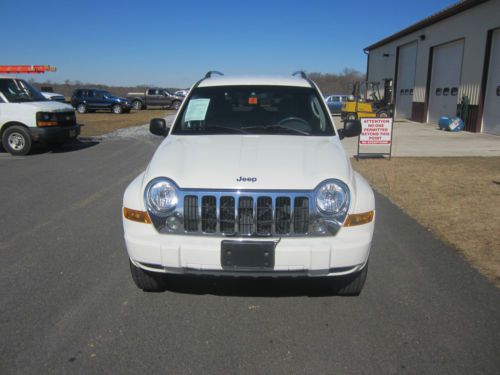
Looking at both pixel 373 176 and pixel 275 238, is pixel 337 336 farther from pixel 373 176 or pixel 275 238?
pixel 373 176

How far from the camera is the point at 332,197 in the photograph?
3016 millimetres

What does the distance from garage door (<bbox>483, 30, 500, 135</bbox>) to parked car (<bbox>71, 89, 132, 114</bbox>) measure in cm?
2393

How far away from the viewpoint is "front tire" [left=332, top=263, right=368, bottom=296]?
3.31 metres

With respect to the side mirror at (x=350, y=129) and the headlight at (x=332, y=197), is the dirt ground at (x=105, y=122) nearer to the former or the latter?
the side mirror at (x=350, y=129)

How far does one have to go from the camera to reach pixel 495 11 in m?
17.1

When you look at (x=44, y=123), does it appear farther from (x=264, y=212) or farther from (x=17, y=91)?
(x=264, y=212)

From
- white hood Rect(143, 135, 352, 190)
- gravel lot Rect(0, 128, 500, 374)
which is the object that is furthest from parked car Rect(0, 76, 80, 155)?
white hood Rect(143, 135, 352, 190)

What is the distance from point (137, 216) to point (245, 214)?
0.78m

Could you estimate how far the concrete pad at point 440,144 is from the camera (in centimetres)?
1282

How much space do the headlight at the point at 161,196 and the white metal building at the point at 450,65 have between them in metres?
17.9

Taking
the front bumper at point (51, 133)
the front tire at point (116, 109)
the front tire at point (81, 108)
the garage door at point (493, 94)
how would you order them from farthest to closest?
the front tire at point (116, 109) < the front tire at point (81, 108) < the garage door at point (493, 94) < the front bumper at point (51, 133)

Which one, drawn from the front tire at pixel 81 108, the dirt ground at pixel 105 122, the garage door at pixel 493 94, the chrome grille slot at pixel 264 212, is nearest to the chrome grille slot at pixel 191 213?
the chrome grille slot at pixel 264 212

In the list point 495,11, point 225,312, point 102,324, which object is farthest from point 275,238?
point 495,11

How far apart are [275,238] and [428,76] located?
23.6m
